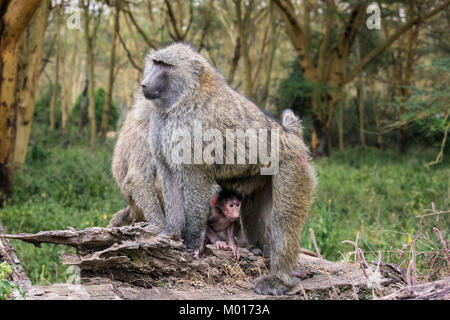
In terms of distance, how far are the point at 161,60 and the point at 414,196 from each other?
23.0 ft

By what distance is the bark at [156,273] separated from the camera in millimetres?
2562

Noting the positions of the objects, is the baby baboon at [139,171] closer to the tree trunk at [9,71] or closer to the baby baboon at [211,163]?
the baby baboon at [211,163]

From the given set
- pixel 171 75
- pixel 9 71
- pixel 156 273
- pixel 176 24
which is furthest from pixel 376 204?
pixel 176 24

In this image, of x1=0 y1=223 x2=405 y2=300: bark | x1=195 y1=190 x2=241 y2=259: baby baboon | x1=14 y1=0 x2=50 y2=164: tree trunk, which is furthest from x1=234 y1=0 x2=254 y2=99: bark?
x1=0 y1=223 x2=405 y2=300: bark

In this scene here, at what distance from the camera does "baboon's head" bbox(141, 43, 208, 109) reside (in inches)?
124

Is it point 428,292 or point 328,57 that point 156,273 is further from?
point 328,57

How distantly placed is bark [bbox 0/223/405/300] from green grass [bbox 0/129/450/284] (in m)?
1.49

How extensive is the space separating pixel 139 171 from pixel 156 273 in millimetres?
841

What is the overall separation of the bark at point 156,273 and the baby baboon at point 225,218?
0.19 metres
